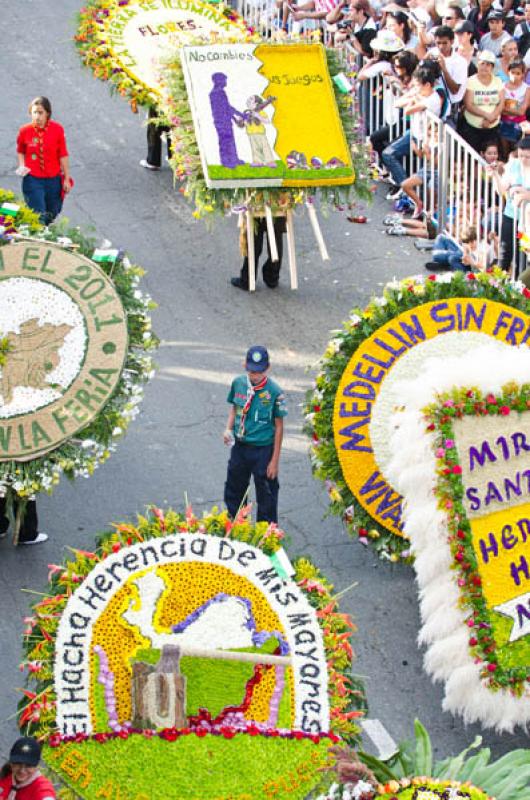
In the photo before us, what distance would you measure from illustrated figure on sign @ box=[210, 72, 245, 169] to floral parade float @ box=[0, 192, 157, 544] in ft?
10.8


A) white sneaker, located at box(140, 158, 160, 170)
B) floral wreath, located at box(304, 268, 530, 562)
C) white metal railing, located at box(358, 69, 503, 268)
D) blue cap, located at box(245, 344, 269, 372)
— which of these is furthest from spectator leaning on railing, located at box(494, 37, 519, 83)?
blue cap, located at box(245, 344, 269, 372)

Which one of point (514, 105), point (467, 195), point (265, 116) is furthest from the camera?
point (514, 105)

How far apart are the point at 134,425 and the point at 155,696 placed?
189 inches

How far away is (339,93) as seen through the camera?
1462cm

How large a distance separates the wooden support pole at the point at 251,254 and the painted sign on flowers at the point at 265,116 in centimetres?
52

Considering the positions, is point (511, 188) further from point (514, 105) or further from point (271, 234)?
point (514, 105)

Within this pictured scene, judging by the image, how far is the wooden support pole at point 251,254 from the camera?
1436 cm

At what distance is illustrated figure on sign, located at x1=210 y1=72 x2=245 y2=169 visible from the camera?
13984mm

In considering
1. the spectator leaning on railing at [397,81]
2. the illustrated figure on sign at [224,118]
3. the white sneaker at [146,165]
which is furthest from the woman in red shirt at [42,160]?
the spectator leaning on railing at [397,81]

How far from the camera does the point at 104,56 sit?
15.8 metres

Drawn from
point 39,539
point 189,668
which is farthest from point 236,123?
point 189,668

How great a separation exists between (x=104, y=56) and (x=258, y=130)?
2.32 metres

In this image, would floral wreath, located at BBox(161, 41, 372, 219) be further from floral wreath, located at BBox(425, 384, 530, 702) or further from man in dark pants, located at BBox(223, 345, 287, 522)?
floral wreath, located at BBox(425, 384, 530, 702)

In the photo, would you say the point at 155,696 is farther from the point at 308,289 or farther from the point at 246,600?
the point at 308,289
